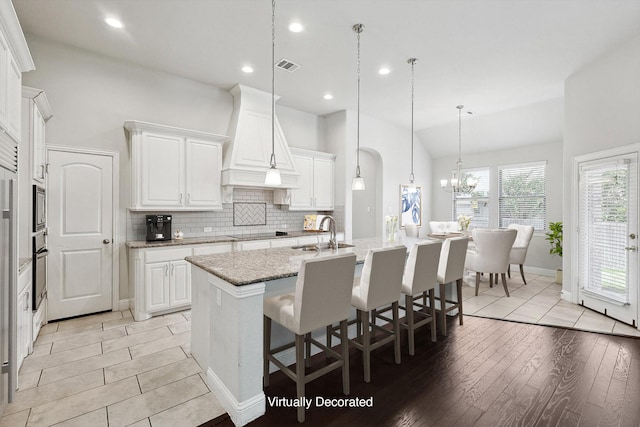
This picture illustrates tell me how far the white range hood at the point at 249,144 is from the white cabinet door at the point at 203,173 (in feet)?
0.48

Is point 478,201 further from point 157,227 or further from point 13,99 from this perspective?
point 13,99

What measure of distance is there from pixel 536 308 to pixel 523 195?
3387 mm

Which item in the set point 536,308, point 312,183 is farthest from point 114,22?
point 536,308

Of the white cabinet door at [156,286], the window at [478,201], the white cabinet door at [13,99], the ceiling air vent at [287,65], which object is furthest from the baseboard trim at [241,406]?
the window at [478,201]

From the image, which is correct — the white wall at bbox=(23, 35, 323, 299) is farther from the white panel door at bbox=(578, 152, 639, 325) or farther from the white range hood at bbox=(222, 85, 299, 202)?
the white panel door at bbox=(578, 152, 639, 325)

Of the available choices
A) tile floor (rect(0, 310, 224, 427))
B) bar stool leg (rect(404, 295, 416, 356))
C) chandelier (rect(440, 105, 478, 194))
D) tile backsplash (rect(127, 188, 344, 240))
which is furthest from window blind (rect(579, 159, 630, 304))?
tile floor (rect(0, 310, 224, 427))

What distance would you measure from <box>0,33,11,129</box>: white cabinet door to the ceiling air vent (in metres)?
2.69

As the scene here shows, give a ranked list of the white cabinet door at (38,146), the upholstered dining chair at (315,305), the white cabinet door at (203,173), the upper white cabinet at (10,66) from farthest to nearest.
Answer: the white cabinet door at (203,173)
the white cabinet door at (38,146)
the upholstered dining chair at (315,305)
the upper white cabinet at (10,66)

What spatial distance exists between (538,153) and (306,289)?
6.76 metres

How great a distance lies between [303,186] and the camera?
5.72 metres

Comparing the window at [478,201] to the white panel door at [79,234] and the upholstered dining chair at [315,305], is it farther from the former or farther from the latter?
the white panel door at [79,234]

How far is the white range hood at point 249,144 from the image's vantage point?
4.64 meters

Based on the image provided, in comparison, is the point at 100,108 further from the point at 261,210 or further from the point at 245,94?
the point at 261,210

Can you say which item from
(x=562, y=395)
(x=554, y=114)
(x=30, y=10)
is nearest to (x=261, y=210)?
(x=30, y=10)
